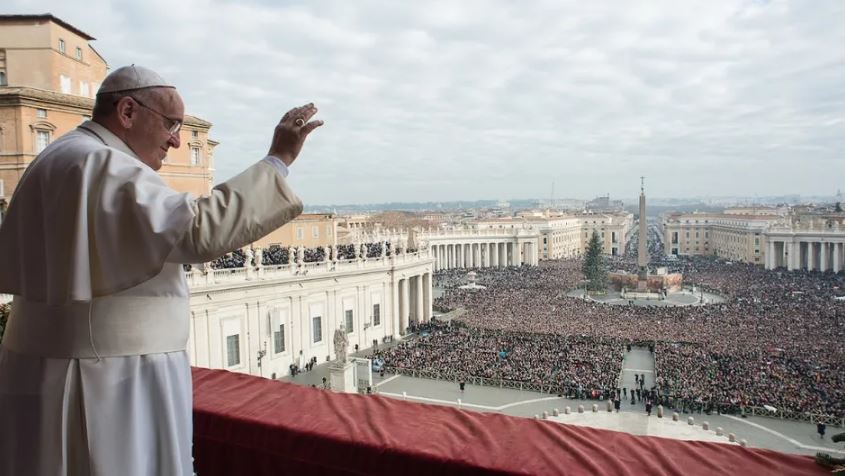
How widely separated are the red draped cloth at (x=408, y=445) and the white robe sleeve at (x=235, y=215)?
1.49m

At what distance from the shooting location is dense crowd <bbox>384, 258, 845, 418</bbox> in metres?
24.2

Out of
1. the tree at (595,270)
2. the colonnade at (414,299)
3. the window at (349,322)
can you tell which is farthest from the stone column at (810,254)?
the window at (349,322)

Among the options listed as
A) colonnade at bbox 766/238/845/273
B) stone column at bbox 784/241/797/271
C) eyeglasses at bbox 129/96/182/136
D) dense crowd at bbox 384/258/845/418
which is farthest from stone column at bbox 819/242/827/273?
eyeglasses at bbox 129/96/182/136

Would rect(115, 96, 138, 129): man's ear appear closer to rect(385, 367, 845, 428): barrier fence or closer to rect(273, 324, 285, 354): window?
rect(385, 367, 845, 428): barrier fence

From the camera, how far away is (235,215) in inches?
75.7

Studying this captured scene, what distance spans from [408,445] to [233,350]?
86.8ft

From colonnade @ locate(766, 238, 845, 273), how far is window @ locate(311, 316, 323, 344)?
7817 centimetres

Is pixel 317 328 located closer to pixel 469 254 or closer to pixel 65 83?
pixel 65 83

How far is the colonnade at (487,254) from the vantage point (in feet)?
298

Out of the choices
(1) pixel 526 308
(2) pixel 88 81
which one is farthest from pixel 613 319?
(2) pixel 88 81

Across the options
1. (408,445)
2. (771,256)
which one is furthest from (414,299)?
(771,256)

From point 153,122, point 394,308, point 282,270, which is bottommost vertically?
point 394,308

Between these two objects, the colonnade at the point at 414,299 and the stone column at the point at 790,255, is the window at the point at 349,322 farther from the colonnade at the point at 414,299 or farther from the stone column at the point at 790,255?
the stone column at the point at 790,255

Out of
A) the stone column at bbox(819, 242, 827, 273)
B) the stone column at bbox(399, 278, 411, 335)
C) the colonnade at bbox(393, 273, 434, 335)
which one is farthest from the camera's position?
the stone column at bbox(819, 242, 827, 273)
